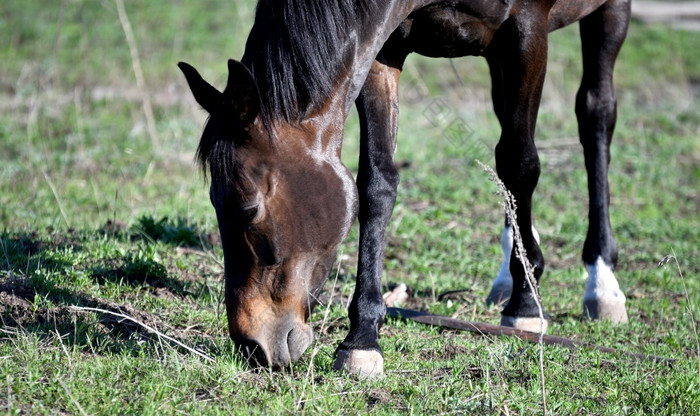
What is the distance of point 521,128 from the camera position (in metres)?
3.82

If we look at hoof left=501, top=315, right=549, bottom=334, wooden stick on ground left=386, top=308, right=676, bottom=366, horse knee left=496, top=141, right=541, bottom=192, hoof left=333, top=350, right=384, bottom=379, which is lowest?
hoof left=501, top=315, right=549, bottom=334

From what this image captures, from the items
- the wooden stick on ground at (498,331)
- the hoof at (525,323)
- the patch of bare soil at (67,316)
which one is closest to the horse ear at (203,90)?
the patch of bare soil at (67,316)

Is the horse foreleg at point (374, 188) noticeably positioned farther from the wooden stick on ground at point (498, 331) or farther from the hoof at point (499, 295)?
the hoof at point (499, 295)

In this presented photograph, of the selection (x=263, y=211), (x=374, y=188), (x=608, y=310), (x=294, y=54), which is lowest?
(x=608, y=310)

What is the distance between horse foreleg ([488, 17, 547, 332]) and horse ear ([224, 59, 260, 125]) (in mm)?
1465

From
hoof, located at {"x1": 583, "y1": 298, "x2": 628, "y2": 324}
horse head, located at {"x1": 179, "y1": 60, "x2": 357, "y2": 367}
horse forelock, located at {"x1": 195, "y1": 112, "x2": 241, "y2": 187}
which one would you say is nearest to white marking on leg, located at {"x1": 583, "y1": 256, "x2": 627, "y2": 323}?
Result: hoof, located at {"x1": 583, "y1": 298, "x2": 628, "y2": 324}

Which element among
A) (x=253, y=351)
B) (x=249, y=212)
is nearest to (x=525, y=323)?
(x=253, y=351)

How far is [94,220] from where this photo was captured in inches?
220

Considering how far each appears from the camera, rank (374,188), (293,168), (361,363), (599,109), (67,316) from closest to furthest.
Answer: (293,168)
(361,363)
(67,316)
(374,188)
(599,109)

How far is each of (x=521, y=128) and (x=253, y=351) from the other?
184 cm

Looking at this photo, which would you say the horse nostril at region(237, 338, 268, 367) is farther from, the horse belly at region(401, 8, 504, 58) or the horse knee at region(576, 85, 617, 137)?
the horse knee at region(576, 85, 617, 137)

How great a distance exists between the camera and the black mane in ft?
8.97

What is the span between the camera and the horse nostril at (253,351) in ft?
8.93

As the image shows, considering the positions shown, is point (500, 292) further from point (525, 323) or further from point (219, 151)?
point (219, 151)
